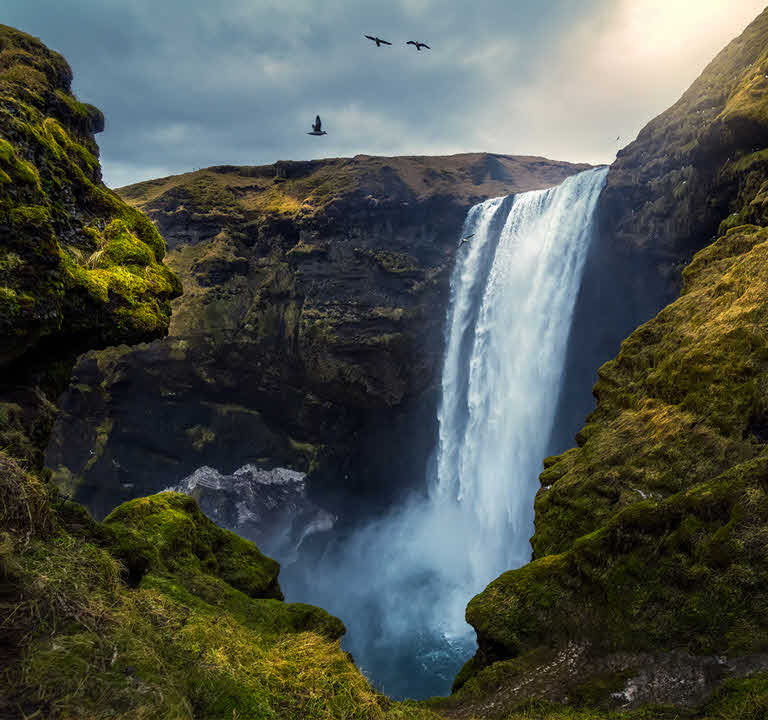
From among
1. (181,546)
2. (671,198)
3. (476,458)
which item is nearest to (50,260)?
(181,546)

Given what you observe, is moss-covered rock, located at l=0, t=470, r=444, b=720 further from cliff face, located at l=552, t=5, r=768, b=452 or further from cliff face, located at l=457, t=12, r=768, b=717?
cliff face, located at l=552, t=5, r=768, b=452

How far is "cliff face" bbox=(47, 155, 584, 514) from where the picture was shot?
118 feet

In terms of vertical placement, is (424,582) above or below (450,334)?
below

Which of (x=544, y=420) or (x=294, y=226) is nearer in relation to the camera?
(x=544, y=420)

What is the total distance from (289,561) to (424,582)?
1126 cm

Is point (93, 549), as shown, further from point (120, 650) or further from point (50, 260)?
point (50, 260)

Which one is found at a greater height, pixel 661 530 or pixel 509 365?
pixel 509 365

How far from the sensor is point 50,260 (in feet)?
22.4

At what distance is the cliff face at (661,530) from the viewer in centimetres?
554

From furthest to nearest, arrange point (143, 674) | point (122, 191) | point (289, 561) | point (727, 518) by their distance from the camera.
→ point (122, 191), point (289, 561), point (727, 518), point (143, 674)

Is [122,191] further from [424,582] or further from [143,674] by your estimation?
[143,674]

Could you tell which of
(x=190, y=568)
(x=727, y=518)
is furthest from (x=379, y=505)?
(x=727, y=518)

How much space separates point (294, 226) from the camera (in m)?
39.1

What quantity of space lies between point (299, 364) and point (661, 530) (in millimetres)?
31907
